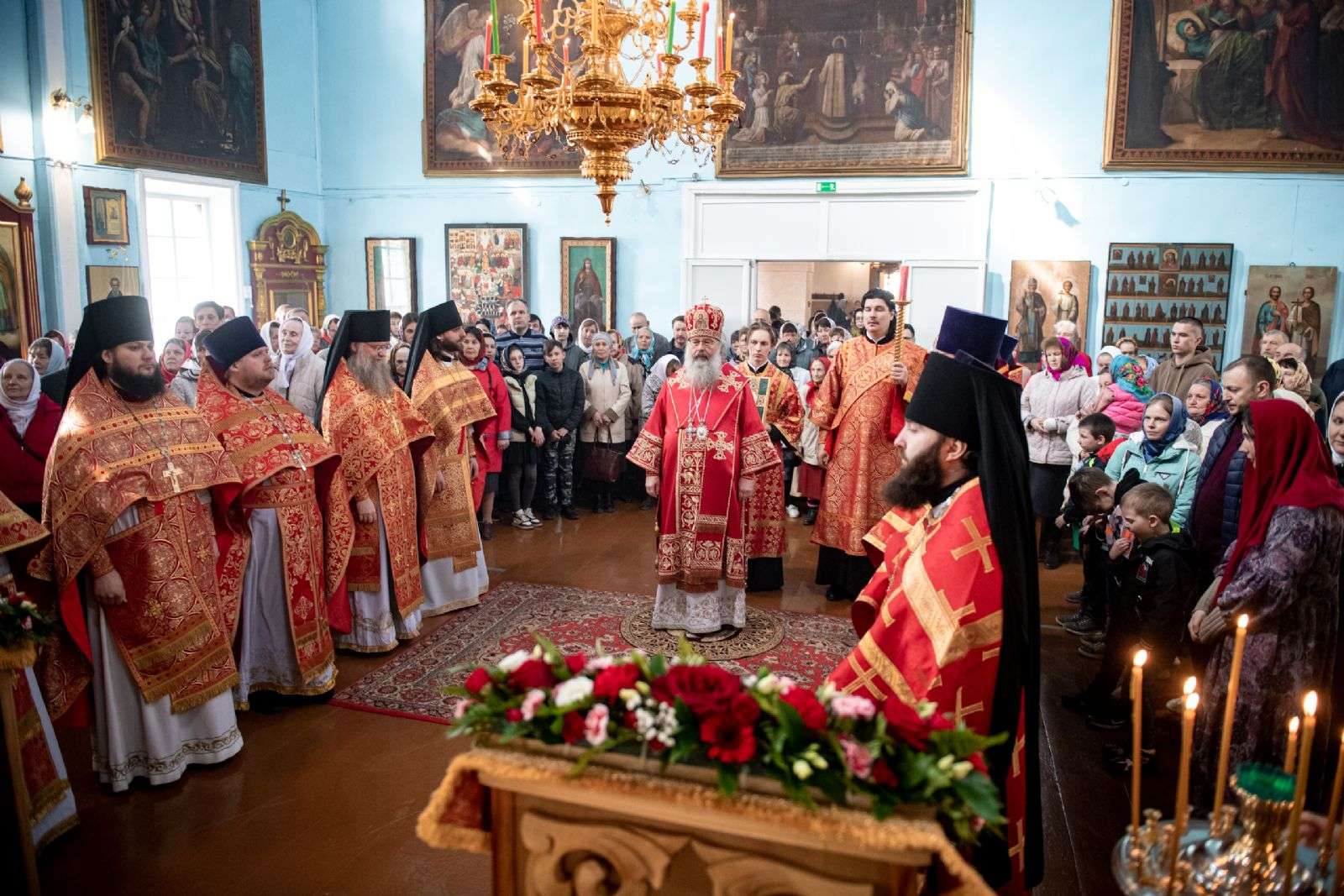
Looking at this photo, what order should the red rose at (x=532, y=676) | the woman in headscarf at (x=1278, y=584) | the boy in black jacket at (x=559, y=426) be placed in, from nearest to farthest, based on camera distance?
the red rose at (x=532, y=676)
the woman in headscarf at (x=1278, y=584)
the boy in black jacket at (x=559, y=426)

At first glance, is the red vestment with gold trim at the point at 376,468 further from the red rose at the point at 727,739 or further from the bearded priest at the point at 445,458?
the red rose at the point at 727,739

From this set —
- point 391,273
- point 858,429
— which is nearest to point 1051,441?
point 858,429

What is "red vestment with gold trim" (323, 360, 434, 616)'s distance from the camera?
5332 mm

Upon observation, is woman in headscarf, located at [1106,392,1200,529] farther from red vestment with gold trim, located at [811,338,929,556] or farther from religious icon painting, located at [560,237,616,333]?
religious icon painting, located at [560,237,616,333]

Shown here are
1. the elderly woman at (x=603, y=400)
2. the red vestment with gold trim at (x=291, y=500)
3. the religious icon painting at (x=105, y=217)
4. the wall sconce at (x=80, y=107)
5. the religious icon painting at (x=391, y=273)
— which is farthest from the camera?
the religious icon painting at (x=391, y=273)

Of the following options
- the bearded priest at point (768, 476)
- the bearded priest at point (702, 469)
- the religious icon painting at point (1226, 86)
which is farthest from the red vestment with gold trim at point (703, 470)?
the religious icon painting at point (1226, 86)

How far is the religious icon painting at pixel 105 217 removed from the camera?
10258mm

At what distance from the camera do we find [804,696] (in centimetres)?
192

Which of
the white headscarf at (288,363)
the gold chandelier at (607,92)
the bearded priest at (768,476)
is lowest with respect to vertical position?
the bearded priest at (768,476)

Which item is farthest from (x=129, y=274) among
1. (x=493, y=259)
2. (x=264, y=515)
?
(x=264, y=515)

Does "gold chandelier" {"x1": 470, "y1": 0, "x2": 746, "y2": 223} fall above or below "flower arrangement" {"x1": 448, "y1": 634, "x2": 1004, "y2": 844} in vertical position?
above

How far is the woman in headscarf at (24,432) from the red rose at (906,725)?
4.69 metres

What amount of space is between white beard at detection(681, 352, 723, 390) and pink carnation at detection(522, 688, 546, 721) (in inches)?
150

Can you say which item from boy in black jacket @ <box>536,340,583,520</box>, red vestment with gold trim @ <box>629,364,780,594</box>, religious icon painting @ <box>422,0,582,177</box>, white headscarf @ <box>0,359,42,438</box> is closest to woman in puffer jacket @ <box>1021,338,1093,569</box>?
red vestment with gold trim @ <box>629,364,780,594</box>
